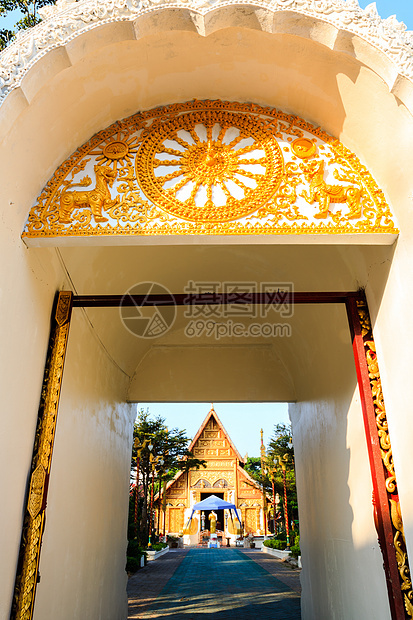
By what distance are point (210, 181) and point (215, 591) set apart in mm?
8889

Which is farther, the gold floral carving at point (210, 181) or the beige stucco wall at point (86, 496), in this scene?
the beige stucco wall at point (86, 496)

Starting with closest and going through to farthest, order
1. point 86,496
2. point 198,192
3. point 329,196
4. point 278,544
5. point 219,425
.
Result: point 329,196, point 198,192, point 86,496, point 278,544, point 219,425

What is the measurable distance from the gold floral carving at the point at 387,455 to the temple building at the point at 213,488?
72.0 feet

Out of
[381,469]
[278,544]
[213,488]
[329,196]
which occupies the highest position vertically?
[329,196]

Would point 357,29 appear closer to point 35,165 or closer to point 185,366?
point 35,165

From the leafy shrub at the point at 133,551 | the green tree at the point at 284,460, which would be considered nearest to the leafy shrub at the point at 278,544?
the green tree at the point at 284,460

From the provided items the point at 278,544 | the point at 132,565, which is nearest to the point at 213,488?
the point at 278,544

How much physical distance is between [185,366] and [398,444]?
13.6 feet

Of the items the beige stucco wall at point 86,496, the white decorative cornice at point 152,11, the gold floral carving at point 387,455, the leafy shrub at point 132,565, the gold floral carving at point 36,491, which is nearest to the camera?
the gold floral carving at point 387,455

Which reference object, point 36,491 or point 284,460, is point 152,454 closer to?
point 284,460

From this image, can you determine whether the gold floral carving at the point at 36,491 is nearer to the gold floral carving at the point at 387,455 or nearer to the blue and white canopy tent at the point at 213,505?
the gold floral carving at the point at 387,455

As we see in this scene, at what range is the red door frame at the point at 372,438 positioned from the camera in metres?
2.64

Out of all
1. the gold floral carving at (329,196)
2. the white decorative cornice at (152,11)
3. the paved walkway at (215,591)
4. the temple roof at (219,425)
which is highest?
the temple roof at (219,425)

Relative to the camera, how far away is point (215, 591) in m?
9.46
